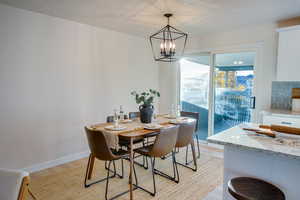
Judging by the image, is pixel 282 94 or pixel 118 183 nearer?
pixel 118 183

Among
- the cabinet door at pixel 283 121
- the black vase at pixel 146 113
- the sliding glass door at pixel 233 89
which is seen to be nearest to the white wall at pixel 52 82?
the black vase at pixel 146 113

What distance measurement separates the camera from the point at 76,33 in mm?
3398

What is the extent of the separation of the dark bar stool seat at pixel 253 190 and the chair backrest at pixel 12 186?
137 cm

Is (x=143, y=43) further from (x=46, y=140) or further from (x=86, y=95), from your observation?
(x=46, y=140)

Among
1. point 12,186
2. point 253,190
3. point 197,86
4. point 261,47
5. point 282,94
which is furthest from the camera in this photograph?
point 197,86

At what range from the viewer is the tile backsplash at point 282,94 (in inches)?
131

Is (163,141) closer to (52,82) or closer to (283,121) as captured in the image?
(283,121)

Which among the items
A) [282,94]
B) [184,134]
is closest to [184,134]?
[184,134]

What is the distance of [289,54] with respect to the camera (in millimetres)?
3039

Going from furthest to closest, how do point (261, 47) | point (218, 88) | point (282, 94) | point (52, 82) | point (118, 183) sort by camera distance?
point (218, 88) < point (261, 47) < point (282, 94) < point (52, 82) < point (118, 183)

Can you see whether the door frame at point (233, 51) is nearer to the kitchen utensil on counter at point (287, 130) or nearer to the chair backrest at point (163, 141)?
the chair backrest at point (163, 141)

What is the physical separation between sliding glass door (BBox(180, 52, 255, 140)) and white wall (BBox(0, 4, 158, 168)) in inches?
62.9

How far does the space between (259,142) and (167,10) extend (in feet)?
6.92

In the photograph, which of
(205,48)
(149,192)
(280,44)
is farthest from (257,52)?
(149,192)
